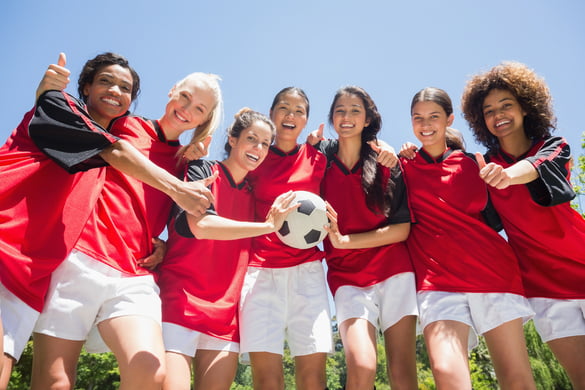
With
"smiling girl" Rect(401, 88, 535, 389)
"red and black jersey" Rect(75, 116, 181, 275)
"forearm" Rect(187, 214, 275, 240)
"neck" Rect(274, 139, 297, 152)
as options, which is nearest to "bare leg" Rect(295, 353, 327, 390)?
"smiling girl" Rect(401, 88, 535, 389)

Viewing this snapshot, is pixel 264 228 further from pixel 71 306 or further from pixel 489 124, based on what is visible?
pixel 489 124

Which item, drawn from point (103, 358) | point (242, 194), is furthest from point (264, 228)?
point (103, 358)

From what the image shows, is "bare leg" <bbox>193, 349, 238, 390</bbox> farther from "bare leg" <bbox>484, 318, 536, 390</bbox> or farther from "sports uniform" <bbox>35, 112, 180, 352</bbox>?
"bare leg" <bbox>484, 318, 536, 390</bbox>

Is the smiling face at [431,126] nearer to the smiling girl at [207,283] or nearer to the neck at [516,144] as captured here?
the neck at [516,144]

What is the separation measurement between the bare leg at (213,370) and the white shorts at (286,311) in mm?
214

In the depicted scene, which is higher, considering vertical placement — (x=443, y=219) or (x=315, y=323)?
(x=443, y=219)

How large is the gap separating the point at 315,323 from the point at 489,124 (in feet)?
10.1

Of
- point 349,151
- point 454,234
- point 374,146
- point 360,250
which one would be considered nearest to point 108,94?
point 349,151

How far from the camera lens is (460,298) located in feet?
13.4

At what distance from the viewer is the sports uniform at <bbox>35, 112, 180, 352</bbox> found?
3131 mm

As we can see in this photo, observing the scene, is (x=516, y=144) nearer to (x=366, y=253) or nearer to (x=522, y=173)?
(x=522, y=173)

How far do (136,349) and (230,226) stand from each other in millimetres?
1335

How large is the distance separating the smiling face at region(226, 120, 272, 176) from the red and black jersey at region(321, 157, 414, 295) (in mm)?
976

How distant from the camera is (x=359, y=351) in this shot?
13.1 feet
